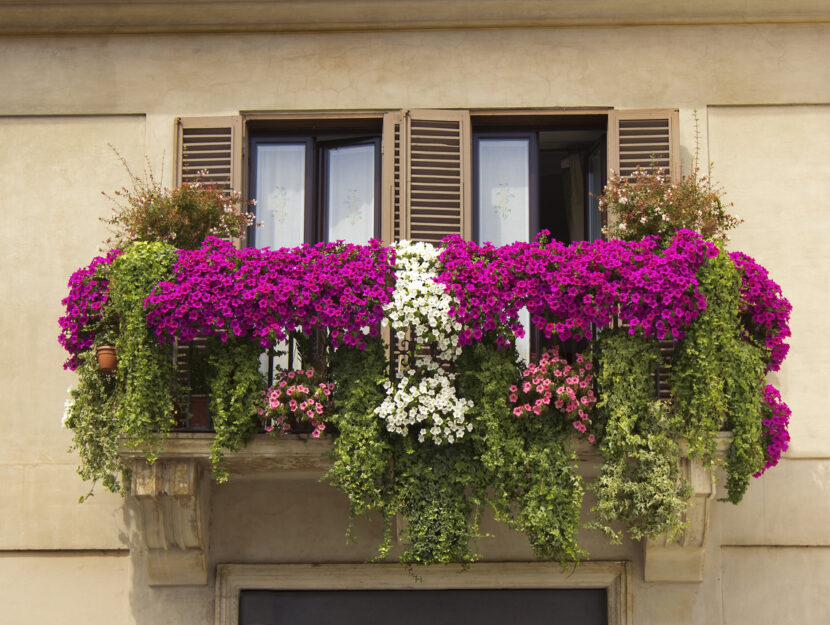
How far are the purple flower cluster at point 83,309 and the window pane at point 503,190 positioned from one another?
8.77ft

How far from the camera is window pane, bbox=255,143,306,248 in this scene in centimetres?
1036

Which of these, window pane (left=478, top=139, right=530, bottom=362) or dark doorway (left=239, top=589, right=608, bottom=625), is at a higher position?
window pane (left=478, top=139, right=530, bottom=362)

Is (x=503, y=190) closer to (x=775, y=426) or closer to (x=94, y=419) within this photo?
(x=775, y=426)

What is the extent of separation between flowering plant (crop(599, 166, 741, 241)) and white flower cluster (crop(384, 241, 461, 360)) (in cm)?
136

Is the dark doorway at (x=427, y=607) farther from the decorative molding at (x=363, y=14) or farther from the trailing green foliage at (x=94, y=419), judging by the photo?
the decorative molding at (x=363, y=14)

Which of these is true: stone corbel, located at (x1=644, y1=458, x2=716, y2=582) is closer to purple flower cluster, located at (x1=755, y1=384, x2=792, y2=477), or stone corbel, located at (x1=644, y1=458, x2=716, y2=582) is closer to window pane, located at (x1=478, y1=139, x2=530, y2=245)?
purple flower cluster, located at (x1=755, y1=384, x2=792, y2=477)

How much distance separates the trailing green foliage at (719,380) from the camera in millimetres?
8656

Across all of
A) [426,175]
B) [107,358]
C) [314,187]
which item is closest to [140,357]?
[107,358]

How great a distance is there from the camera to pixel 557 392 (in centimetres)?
876

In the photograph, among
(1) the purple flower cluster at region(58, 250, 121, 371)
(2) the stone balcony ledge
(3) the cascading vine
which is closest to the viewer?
(3) the cascading vine

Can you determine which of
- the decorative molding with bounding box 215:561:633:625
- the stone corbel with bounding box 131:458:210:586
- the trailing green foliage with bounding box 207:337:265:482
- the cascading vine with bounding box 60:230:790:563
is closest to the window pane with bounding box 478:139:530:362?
the cascading vine with bounding box 60:230:790:563

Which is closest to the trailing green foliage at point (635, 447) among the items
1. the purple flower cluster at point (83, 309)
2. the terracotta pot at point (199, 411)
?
the terracotta pot at point (199, 411)

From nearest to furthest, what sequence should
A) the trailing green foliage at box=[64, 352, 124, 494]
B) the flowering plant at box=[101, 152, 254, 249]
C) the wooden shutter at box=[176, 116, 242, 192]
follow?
the trailing green foliage at box=[64, 352, 124, 494]
the flowering plant at box=[101, 152, 254, 249]
the wooden shutter at box=[176, 116, 242, 192]

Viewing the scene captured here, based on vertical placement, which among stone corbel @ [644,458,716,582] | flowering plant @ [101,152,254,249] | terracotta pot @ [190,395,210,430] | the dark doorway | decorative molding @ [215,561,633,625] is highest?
flowering plant @ [101,152,254,249]
